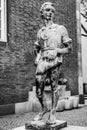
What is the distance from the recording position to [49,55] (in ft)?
16.0

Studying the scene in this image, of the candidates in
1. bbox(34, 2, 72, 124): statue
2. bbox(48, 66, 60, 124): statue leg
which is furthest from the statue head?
bbox(48, 66, 60, 124): statue leg

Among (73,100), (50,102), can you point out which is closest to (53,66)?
(50,102)

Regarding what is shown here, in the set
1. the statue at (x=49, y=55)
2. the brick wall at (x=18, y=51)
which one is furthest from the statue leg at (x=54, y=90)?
the brick wall at (x=18, y=51)

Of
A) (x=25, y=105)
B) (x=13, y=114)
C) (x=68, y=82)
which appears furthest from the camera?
(x=68, y=82)

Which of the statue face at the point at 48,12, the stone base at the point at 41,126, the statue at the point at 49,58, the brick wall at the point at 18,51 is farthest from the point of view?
the brick wall at the point at 18,51

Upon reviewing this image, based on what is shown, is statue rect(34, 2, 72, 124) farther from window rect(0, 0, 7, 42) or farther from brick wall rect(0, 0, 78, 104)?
window rect(0, 0, 7, 42)

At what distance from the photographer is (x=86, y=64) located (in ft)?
63.4

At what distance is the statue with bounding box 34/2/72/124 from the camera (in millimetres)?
4867

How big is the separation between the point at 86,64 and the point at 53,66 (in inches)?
579

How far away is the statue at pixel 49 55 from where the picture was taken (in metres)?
4.87

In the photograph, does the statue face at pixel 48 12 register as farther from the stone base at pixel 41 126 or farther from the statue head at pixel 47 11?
the stone base at pixel 41 126

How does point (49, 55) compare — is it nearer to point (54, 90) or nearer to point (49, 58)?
point (49, 58)

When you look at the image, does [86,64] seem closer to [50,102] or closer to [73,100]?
[73,100]

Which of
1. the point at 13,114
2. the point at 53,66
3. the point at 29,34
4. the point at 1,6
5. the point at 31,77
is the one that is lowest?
the point at 13,114
